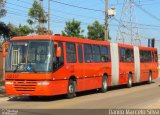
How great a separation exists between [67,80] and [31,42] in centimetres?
237

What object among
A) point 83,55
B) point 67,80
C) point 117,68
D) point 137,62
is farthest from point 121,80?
point 67,80

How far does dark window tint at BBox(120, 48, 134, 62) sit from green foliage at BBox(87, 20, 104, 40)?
106ft

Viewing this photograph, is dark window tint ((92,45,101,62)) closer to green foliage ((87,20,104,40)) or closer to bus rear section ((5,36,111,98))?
bus rear section ((5,36,111,98))

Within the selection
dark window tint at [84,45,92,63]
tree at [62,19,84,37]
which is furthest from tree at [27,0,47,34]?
dark window tint at [84,45,92,63]

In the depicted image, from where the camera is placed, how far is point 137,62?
31.6 metres

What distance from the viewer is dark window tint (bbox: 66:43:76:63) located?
21.0m

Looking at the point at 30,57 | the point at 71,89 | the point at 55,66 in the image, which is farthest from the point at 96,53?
the point at 30,57

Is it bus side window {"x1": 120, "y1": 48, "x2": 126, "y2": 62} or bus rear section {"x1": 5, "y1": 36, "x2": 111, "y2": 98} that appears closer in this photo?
bus rear section {"x1": 5, "y1": 36, "x2": 111, "y2": 98}

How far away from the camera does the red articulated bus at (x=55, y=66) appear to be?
63.1ft

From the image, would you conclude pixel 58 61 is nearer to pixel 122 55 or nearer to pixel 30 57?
pixel 30 57

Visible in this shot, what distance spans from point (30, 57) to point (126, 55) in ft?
37.9

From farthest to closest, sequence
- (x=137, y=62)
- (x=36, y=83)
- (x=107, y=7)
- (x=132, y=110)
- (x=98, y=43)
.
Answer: (x=107, y=7) → (x=137, y=62) → (x=98, y=43) → (x=36, y=83) → (x=132, y=110)

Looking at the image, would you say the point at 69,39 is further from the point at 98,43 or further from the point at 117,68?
the point at 117,68

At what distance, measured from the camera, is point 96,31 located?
63094 mm
